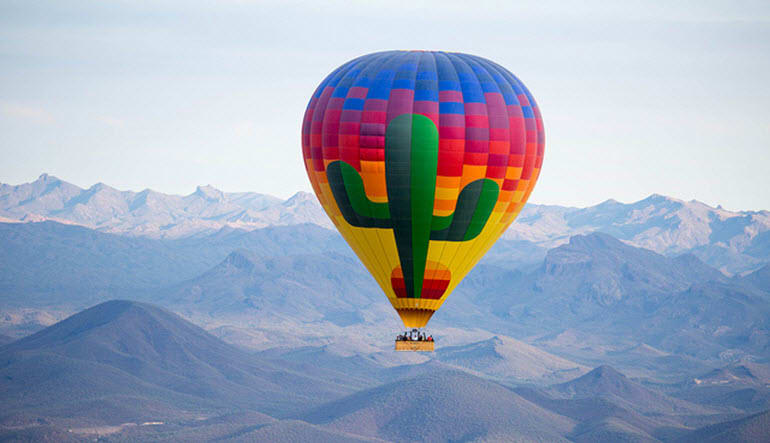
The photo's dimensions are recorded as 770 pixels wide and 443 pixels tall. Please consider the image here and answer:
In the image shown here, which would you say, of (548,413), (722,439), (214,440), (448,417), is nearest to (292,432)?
(214,440)

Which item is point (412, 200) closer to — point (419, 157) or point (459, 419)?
point (419, 157)

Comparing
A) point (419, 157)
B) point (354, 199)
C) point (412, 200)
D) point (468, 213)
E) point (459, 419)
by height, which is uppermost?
point (419, 157)

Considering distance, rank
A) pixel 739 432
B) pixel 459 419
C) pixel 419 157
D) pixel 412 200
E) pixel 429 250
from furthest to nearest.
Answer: pixel 459 419, pixel 739 432, pixel 429 250, pixel 412 200, pixel 419 157

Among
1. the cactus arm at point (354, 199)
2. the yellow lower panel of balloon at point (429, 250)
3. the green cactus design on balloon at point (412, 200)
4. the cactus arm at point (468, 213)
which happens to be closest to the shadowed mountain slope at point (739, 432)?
the yellow lower panel of balloon at point (429, 250)

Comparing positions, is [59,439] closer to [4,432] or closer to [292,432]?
[4,432]

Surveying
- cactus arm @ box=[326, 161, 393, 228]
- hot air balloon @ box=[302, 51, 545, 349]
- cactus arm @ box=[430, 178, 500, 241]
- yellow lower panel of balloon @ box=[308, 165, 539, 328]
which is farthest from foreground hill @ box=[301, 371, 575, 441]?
cactus arm @ box=[326, 161, 393, 228]

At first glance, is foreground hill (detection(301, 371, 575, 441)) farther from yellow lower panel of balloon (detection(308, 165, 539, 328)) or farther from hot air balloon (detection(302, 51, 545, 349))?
hot air balloon (detection(302, 51, 545, 349))

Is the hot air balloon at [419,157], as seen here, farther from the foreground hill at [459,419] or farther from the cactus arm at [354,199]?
the foreground hill at [459,419]

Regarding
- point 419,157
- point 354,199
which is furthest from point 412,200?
point 354,199
